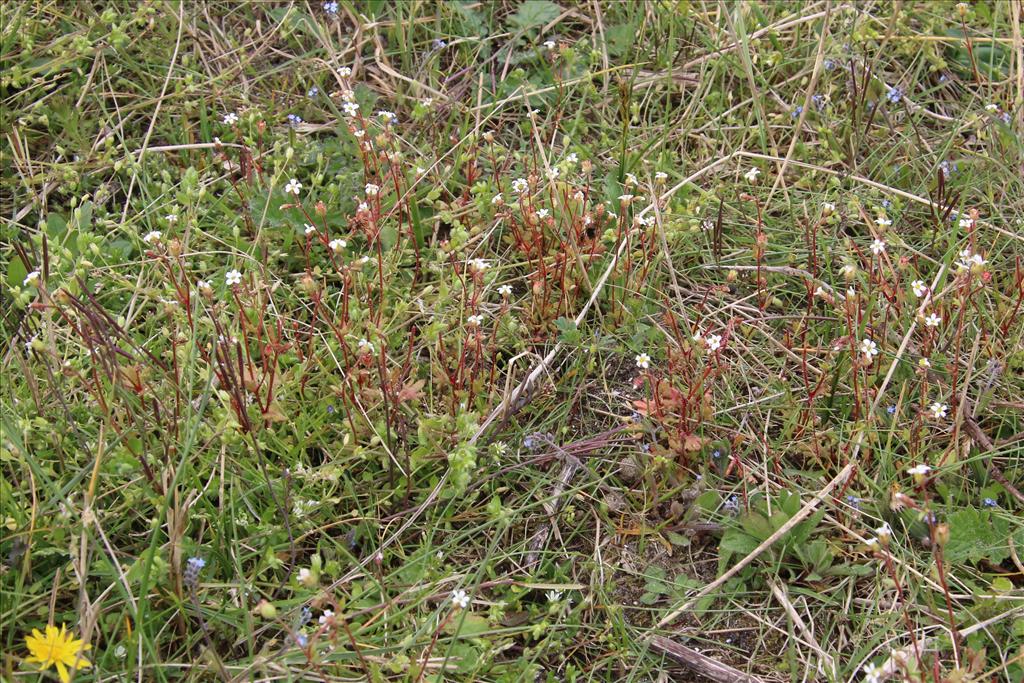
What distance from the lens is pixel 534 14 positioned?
339cm

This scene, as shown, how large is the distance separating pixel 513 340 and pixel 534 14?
56.0 inches

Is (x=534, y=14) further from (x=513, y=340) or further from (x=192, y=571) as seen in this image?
(x=192, y=571)

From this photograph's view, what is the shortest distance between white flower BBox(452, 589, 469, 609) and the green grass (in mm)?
53

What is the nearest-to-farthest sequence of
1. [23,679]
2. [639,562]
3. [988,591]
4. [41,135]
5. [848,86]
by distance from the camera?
[23,679] < [988,591] < [639,562] < [41,135] < [848,86]

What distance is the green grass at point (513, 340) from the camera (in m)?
2.06

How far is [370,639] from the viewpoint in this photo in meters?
2.00

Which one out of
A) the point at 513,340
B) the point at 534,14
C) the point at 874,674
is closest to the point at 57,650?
the point at 513,340

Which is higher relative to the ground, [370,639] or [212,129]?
[212,129]

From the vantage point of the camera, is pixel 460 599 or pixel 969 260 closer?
pixel 460 599

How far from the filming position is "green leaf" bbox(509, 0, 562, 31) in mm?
3377

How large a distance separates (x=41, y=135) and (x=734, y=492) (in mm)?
2419

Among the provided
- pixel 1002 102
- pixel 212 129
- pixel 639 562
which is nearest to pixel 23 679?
pixel 639 562

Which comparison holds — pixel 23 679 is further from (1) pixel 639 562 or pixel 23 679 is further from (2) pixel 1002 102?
(2) pixel 1002 102

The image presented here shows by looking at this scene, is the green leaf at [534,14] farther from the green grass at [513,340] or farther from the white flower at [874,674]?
the white flower at [874,674]
